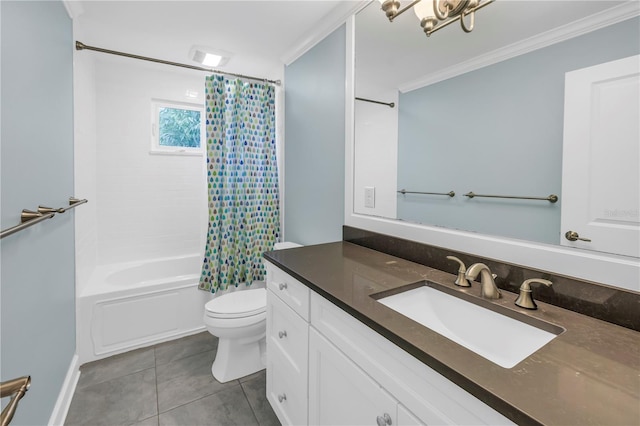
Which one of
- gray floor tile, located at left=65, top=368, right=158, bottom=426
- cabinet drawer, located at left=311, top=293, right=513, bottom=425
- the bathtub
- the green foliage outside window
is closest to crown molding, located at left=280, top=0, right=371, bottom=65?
the green foliage outside window

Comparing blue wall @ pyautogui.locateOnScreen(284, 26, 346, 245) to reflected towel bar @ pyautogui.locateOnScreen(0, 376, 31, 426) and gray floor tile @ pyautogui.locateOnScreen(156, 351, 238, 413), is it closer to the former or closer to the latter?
gray floor tile @ pyautogui.locateOnScreen(156, 351, 238, 413)

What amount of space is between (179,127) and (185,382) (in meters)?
2.34

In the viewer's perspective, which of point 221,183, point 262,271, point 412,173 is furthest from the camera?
point 262,271

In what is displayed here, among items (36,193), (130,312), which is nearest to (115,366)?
(130,312)

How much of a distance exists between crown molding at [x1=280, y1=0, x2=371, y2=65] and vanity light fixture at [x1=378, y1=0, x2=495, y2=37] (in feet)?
0.98

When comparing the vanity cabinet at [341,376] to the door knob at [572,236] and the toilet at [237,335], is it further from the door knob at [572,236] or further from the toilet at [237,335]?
the door knob at [572,236]

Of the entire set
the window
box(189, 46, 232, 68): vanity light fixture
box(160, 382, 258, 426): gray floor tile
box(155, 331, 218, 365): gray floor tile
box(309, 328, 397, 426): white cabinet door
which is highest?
box(189, 46, 232, 68): vanity light fixture

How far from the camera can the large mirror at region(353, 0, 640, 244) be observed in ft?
3.08

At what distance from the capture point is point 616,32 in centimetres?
83

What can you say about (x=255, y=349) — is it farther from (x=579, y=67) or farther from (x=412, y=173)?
(x=579, y=67)

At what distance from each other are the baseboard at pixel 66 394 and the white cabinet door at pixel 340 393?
1295 millimetres

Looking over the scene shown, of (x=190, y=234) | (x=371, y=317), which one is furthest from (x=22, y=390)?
(x=190, y=234)

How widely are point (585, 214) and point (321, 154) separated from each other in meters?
1.54

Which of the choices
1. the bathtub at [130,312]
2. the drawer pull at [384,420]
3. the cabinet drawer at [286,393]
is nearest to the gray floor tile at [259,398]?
the cabinet drawer at [286,393]
